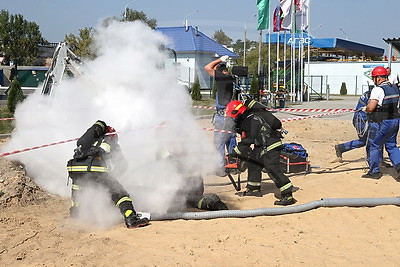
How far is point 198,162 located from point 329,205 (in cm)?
208

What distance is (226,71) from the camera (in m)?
9.52

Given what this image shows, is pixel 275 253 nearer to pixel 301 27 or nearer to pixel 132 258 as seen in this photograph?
pixel 132 258

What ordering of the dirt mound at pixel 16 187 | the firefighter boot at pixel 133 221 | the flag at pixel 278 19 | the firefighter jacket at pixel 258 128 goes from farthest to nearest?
the flag at pixel 278 19, the firefighter jacket at pixel 258 128, the dirt mound at pixel 16 187, the firefighter boot at pixel 133 221

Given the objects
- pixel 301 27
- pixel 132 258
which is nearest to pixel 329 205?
pixel 132 258

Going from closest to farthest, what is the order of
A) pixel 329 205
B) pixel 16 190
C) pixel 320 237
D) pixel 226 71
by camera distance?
pixel 320 237
pixel 329 205
pixel 16 190
pixel 226 71

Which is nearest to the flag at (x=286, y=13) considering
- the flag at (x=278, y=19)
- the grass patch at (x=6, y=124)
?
the flag at (x=278, y=19)

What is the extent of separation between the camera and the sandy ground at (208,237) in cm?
495

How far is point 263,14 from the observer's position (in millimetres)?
23969

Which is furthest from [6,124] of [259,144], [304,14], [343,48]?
[343,48]

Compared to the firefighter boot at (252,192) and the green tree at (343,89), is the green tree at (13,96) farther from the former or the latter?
the green tree at (343,89)

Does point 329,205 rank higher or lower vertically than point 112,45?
lower

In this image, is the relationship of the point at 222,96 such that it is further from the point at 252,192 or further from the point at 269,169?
the point at 269,169

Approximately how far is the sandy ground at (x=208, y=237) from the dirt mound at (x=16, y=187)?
0.05 ft

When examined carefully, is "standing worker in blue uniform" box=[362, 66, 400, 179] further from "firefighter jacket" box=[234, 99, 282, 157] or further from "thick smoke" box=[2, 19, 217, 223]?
"thick smoke" box=[2, 19, 217, 223]
